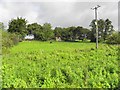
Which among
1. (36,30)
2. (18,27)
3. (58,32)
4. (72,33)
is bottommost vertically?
(72,33)

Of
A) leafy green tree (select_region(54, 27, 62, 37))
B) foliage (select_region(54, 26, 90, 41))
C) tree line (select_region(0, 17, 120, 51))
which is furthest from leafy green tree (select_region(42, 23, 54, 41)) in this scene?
leafy green tree (select_region(54, 27, 62, 37))

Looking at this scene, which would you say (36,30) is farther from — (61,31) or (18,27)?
(18,27)

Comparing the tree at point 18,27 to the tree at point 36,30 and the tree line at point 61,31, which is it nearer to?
the tree line at point 61,31

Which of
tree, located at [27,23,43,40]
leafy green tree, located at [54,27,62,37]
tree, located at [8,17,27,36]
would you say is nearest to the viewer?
tree, located at [8,17,27,36]

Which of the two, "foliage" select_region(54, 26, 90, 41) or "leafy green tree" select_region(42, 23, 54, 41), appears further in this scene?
"foliage" select_region(54, 26, 90, 41)

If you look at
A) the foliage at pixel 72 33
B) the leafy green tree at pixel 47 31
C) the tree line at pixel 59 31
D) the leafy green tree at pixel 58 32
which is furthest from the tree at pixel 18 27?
the leafy green tree at pixel 58 32

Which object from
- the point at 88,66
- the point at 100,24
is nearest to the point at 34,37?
the point at 100,24

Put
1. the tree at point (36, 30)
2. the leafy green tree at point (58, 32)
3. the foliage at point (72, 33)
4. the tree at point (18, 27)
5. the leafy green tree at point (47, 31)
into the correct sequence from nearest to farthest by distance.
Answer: the tree at point (18, 27), the leafy green tree at point (47, 31), the tree at point (36, 30), the foliage at point (72, 33), the leafy green tree at point (58, 32)

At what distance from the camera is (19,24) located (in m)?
68.9

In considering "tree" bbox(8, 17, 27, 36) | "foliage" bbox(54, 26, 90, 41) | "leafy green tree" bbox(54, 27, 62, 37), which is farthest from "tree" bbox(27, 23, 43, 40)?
"tree" bbox(8, 17, 27, 36)

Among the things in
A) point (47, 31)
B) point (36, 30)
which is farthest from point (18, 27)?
point (36, 30)

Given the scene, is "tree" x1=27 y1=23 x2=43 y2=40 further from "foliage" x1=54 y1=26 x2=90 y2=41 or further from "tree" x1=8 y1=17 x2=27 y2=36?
"tree" x1=8 y1=17 x2=27 y2=36

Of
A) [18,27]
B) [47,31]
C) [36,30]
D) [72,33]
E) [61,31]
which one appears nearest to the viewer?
[18,27]

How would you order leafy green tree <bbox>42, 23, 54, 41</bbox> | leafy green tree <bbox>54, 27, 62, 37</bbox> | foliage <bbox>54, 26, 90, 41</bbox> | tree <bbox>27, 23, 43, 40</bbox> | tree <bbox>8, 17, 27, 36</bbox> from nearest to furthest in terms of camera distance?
tree <bbox>8, 17, 27, 36</bbox> < leafy green tree <bbox>42, 23, 54, 41</bbox> < tree <bbox>27, 23, 43, 40</bbox> < foliage <bbox>54, 26, 90, 41</bbox> < leafy green tree <bbox>54, 27, 62, 37</bbox>
